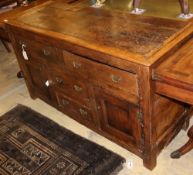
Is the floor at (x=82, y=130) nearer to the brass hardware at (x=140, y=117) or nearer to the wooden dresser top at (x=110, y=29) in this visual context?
the brass hardware at (x=140, y=117)

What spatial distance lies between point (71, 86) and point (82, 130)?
397 millimetres

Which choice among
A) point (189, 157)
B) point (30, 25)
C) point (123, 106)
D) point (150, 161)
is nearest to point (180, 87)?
point (123, 106)

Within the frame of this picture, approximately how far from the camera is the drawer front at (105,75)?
1356mm

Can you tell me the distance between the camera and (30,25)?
1824 millimetres

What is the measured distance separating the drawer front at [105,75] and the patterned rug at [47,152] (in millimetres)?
529

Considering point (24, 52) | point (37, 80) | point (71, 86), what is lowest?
point (37, 80)

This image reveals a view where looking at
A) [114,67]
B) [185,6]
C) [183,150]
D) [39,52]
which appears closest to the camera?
[114,67]

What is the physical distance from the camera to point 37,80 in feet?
7.10

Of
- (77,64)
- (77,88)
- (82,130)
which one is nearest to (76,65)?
(77,64)

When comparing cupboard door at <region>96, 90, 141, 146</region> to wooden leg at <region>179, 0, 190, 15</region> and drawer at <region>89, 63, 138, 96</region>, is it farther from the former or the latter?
wooden leg at <region>179, 0, 190, 15</region>

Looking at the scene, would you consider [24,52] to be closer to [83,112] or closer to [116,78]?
[83,112]

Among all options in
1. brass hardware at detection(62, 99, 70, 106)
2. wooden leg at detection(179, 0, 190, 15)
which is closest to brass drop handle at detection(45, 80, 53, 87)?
brass hardware at detection(62, 99, 70, 106)

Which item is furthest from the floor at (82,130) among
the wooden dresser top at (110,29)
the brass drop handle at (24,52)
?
the wooden dresser top at (110,29)

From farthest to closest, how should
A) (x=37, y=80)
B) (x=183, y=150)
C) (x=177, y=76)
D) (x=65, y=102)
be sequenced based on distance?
(x=37, y=80) → (x=65, y=102) → (x=183, y=150) → (x=177, y=76)
